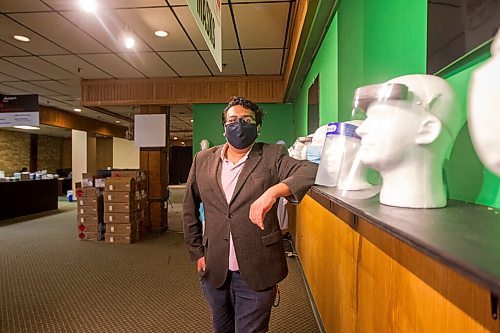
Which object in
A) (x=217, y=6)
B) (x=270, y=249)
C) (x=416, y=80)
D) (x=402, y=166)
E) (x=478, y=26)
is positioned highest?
(x=217, y=6)

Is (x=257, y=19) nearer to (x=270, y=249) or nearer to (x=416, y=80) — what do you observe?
(x=270, y=249)

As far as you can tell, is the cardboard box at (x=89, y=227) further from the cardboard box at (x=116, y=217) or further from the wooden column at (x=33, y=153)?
the wooden column at (x=33, y=153)

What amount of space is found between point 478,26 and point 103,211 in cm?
580

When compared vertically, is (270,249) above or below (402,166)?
below

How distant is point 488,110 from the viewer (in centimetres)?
49

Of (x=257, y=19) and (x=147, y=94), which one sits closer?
(x=257, y=19)

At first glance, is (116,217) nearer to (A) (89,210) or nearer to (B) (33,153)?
(A) (89,210)

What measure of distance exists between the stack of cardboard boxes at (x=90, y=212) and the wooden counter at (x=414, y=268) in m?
4.49

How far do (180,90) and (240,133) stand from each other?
16.1 feet

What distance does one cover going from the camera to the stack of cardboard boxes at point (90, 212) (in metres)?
5.48

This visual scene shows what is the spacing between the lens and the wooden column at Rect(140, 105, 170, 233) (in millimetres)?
6387

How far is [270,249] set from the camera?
151 centimetres

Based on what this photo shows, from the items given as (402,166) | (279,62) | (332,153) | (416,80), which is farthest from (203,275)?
(279,62)

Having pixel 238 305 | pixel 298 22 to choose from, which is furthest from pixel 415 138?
pixel 298 22
